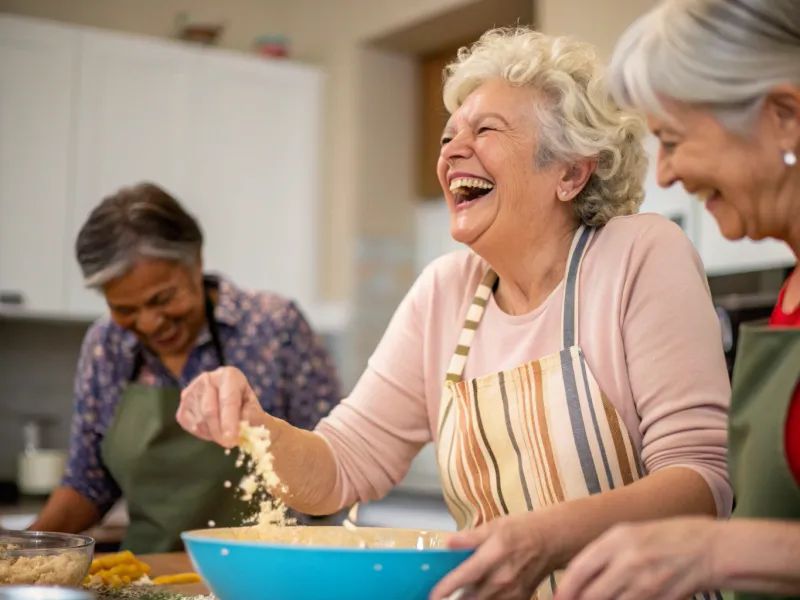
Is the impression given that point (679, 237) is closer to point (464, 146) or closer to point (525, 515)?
point (464, 146)

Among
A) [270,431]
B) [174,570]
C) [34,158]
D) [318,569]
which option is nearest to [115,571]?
[174,570]

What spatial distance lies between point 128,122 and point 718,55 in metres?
3.26

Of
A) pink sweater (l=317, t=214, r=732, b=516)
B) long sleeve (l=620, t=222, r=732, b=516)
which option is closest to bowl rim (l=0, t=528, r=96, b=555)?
pink sweater (l=317, t=214, r=732, b=516)

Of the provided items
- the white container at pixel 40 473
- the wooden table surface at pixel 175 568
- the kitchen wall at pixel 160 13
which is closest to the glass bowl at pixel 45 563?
the wooden table surface at pixel 175 568

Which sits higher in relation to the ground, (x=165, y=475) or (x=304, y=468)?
(x=304, y=468)

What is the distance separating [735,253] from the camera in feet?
8.92

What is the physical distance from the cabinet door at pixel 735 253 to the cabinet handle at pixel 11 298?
2360 millimetres

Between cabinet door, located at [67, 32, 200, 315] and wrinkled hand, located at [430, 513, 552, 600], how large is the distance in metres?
3.01

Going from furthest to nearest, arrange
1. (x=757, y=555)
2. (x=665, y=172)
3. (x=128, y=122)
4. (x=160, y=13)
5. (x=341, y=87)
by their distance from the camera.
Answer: (x=341, y=87)
(x=160, y=13)
(x=128, y=122)
(x=665, y=172)
(x=757, y=555)

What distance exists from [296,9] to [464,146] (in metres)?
3.40

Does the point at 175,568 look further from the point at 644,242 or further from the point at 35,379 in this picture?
the point at 35,379

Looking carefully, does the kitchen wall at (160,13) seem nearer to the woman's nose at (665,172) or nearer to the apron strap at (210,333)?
the apron strap at (210,333)

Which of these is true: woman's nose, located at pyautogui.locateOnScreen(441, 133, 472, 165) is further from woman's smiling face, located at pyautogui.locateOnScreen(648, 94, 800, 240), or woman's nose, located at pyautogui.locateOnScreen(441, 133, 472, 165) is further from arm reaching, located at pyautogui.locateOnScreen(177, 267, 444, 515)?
woman's smiling face, located at pyautogui.locateOnScreen(648, 94, 800, 240)

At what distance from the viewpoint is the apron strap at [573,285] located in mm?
1451
